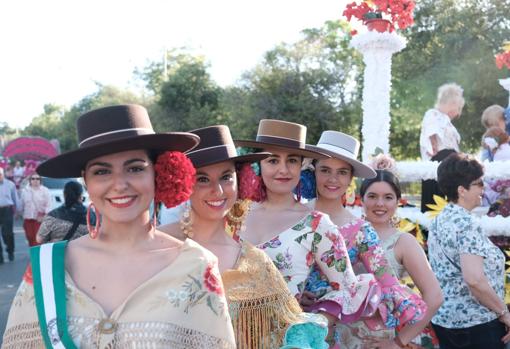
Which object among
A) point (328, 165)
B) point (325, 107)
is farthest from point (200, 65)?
point (328, 165)

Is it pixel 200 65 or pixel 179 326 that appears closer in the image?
pixel 179 326

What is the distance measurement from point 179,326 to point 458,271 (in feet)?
7.58

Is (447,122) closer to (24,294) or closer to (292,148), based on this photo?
(292,148)

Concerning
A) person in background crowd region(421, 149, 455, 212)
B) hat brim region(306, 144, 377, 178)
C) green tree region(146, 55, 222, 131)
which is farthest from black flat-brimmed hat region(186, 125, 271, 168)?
green tree region(146, 55, 222, 131)

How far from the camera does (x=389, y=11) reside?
6.84 metres

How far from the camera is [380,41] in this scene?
6898 mm

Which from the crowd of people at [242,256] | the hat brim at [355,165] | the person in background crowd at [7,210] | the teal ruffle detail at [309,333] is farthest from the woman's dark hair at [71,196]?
the person in background crowd at [7,210]

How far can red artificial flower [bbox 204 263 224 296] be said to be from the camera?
201 cm

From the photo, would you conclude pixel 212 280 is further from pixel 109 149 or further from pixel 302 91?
pixel 302 91

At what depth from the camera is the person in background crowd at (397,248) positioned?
336cm

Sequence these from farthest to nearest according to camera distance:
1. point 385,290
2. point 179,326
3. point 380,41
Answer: point 380,41 → point 385,290 → point 179,326

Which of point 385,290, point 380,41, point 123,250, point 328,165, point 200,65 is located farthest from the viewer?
point 200,65

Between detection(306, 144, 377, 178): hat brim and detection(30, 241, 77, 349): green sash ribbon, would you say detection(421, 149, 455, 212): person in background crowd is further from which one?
detection(30, 241, 77, 349): green sash ribbon

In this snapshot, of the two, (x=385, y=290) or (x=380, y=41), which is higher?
(x=380, y=41)
